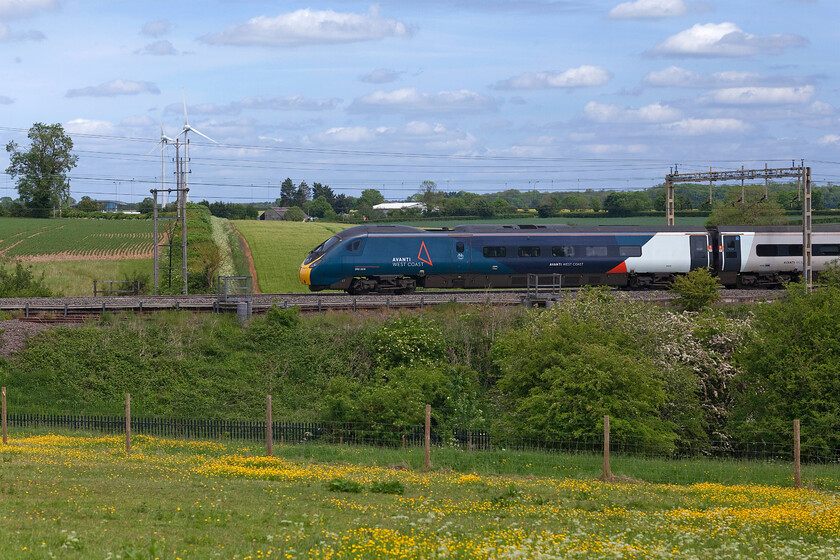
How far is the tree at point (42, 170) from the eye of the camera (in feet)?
371

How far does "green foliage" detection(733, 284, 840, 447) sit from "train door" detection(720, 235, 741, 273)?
18.3 m

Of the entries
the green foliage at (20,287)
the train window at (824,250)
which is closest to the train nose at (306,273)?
the green foliage at (20,287)

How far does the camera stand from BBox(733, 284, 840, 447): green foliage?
80.1 feet

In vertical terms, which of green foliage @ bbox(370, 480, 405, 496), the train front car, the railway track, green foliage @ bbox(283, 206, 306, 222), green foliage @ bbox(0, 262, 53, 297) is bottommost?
green foliage @ bbox(370, 480, 405, 496)

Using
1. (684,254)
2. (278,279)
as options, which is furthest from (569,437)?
(278,279)

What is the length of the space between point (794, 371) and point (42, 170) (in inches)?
4302

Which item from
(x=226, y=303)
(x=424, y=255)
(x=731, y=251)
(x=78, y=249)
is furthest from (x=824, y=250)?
(x=78, y=249)

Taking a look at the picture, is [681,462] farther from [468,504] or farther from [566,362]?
[468,504]

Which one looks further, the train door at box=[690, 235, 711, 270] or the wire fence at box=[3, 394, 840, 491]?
the train door at box=[690, 235, 711, 270]

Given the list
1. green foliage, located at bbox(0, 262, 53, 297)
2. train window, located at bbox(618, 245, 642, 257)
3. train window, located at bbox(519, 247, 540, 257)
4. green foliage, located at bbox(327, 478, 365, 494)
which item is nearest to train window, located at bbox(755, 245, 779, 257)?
train window, located at bbox(618, 245, 642, 257)

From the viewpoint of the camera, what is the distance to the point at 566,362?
25469 millimetres

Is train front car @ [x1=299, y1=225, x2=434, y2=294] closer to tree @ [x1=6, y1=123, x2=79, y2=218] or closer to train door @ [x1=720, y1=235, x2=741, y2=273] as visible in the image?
train door @ [x1=720, y1=235, x2=741, y2=273]

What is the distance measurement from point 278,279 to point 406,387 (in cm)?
3403

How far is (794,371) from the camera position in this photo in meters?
25.2
